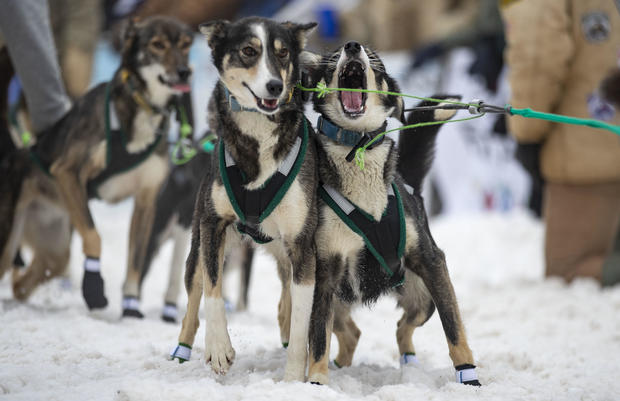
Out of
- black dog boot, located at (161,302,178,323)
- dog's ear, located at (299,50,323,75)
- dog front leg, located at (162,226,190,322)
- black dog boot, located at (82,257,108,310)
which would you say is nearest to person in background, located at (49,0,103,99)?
dog front leg, located at (162,226,190,322)

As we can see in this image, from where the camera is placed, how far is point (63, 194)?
3352 millimetres

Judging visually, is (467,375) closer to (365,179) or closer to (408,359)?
(408,359)

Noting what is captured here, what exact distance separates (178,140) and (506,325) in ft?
6.96

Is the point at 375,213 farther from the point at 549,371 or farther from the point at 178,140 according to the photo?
the point at 178,140

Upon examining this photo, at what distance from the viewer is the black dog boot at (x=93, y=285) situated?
314 centimetres

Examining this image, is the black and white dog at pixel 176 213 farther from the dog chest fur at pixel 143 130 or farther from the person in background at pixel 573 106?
the person in background at pixel 573 106

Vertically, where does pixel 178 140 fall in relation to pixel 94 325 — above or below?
above

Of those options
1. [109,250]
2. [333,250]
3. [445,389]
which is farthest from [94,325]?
[109,250]

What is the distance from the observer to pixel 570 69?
457 cm

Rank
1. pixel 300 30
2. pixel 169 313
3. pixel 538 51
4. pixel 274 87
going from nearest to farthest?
pixel 274 87, pixel 300 30, pixel 169 313, pixel 538 51

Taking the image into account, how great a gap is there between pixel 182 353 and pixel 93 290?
1.00 m

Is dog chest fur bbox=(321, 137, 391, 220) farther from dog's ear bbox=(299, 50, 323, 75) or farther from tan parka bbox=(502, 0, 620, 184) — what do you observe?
tan parka bbox=(502, 0, 620, 184)

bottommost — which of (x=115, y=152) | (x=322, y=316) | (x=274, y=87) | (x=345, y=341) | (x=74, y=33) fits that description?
(x=345, y=341)

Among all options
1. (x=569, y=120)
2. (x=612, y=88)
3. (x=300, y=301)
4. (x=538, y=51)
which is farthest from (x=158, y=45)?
(x=538, y=51)
